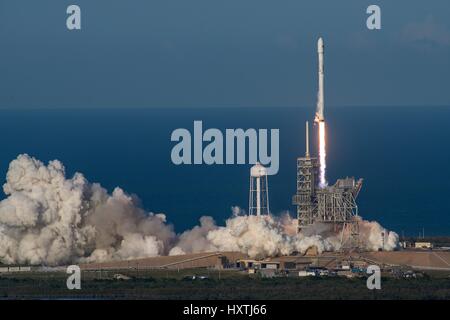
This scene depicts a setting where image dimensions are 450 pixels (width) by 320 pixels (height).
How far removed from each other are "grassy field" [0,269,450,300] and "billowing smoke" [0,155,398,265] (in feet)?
12.5

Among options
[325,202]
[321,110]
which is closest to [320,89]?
[321,110]

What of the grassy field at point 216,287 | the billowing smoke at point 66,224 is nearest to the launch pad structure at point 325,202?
the billowing smoke at point 66,224

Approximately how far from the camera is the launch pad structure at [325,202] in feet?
265

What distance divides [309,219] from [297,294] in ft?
38.7

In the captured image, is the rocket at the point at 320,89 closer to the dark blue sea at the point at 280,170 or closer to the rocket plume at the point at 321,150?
the rocket plume at the point at 321,150

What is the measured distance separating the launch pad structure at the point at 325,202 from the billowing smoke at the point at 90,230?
0.42m

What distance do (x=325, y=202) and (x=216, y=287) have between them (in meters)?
10.5

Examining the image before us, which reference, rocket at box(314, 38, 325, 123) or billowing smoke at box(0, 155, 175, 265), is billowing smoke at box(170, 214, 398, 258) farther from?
rocket at box(314, 38, 325, 123)

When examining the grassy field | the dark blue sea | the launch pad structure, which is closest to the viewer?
the grassy field

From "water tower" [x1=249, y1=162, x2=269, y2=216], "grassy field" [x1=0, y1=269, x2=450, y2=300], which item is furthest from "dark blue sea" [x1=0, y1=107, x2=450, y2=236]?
"grassy field" [x1=0, y1=269, x2=450, y2=300]

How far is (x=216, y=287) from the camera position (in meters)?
71.6

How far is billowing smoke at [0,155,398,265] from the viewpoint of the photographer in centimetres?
7981
